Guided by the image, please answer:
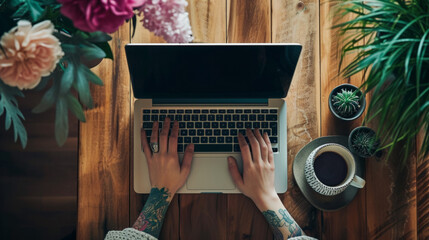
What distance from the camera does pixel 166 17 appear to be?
0.65 meters

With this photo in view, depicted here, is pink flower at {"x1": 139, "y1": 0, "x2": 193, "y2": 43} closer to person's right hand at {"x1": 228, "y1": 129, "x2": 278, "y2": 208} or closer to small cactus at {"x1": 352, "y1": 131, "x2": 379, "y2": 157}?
person's right hand at {"x1": 228, "y1": 129, "x2": 278, "y2": 208}

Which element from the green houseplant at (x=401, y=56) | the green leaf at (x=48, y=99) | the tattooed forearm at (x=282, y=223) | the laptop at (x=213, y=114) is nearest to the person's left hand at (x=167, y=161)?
the laptop at (x=213, y=114)

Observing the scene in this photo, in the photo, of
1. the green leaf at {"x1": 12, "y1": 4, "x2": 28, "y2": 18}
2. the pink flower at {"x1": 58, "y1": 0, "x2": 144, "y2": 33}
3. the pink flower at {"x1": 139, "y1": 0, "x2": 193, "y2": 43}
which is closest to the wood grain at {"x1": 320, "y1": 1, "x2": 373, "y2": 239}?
the pink flower at {"x1": 139, "y1": 0, "x2": 193, "y2": 43}

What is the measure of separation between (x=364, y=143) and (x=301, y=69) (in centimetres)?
28

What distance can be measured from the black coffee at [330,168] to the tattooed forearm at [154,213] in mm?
434

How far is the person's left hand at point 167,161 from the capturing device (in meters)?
Answer: 1.00

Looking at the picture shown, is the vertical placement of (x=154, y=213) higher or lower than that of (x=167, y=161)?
lower

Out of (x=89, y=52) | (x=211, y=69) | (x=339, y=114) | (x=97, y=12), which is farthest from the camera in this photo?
(x=339, y=114)

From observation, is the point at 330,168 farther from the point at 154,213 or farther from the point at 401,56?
the point at 154,213

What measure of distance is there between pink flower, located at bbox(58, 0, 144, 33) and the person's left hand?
0.47m

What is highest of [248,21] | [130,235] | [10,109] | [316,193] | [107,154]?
[248,21]

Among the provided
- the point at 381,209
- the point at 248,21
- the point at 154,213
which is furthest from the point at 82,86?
the point at 381,209

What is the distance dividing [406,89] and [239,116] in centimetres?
43

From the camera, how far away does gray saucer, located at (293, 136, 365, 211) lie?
1.02 meters
